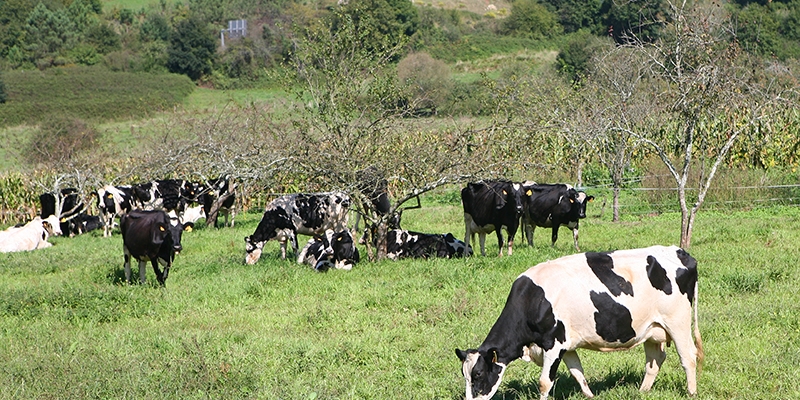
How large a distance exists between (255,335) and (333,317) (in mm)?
1284

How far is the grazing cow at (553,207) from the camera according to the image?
17594 mm

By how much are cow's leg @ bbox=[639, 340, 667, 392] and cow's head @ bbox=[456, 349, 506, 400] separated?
1.58 metres

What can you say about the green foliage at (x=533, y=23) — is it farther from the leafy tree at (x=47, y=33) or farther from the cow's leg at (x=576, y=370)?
the cow's leg at (x=576, y=370)

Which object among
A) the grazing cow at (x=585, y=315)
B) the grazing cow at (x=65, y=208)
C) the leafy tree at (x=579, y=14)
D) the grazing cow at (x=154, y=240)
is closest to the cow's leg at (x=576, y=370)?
the grazing cow at (x=585, y=315)

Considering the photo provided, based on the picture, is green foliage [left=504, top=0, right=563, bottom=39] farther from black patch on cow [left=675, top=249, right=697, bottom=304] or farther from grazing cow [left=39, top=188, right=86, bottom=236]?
black patch on cow [left=675, top=249, right=697, bottom=304]

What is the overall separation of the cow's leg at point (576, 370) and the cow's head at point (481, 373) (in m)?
0.79

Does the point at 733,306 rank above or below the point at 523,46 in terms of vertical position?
above

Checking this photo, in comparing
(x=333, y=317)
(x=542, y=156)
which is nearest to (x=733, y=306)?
(x=333, y=317)

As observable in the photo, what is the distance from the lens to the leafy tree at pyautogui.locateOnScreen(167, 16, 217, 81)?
82.4 m

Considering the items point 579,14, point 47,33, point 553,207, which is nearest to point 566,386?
point 553,207

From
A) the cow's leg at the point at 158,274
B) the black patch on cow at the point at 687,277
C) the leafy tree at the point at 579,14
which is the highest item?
the black patch on cow at the point at 687,277

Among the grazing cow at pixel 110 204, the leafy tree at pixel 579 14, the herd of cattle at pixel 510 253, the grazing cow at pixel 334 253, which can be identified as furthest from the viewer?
the leafy tree at pixel 579 14

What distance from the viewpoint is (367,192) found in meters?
17.0

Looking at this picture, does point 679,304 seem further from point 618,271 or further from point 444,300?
point 444,300
